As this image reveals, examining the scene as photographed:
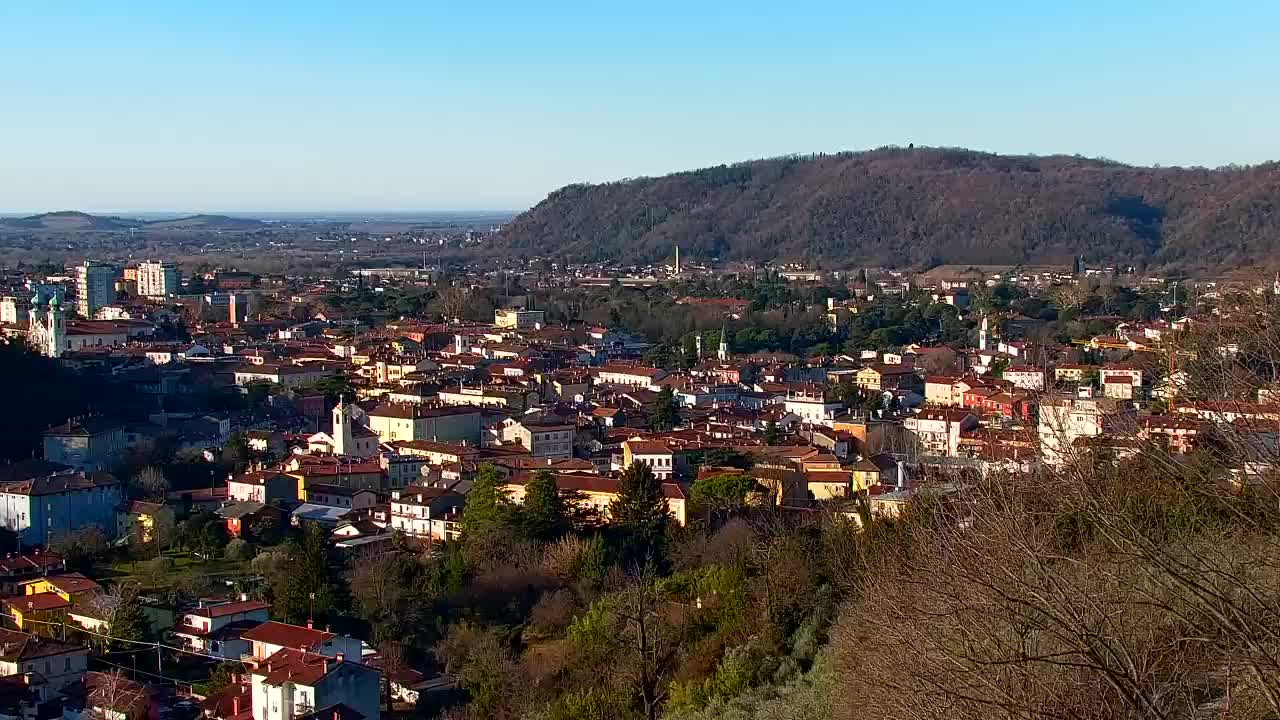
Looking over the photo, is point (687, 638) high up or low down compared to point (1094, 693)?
down

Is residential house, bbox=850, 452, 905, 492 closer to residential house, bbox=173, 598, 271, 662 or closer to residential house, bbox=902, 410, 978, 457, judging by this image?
residential house, bbox=902, 410, 978, 457

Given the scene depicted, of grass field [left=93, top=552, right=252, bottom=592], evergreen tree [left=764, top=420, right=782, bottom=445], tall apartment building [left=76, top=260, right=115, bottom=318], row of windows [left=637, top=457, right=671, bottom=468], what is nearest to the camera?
grass field [left=93, top=552, right=252, bottom=592]

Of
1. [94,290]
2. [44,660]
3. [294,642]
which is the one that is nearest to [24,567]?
[44,660]

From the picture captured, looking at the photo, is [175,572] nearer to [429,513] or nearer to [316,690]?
[429,513]

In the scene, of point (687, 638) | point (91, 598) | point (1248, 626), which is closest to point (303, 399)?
point (91, 598)

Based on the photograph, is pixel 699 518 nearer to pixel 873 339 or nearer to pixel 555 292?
pixel 873 339

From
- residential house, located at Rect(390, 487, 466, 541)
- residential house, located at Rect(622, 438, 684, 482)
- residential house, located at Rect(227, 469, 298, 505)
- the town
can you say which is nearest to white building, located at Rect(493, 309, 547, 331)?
the town
